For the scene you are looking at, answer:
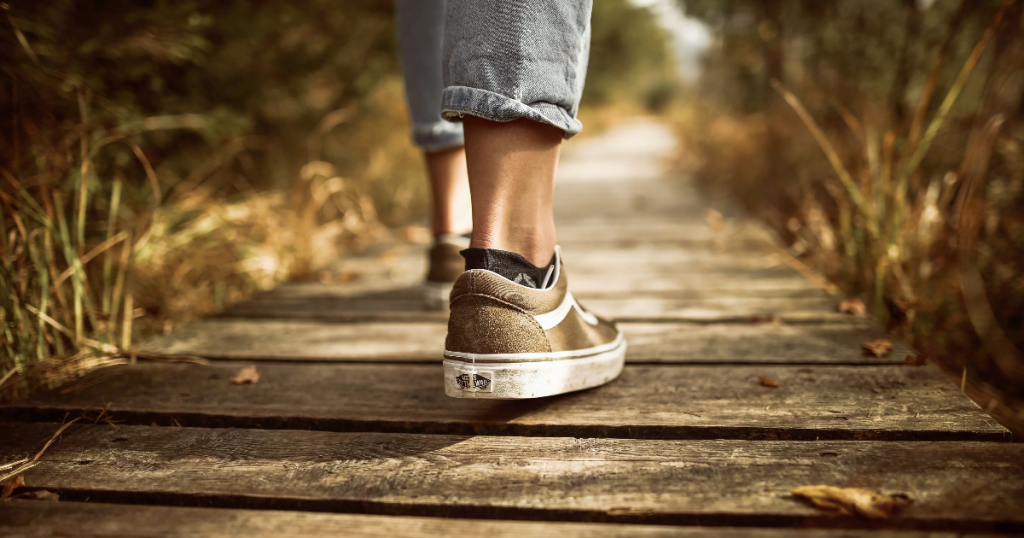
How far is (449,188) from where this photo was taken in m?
1.63

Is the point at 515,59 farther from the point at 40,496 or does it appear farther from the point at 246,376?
the point at 40,496

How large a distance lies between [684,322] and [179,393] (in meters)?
1.14

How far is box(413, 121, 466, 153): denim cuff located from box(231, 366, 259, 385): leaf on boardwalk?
28.9 inches

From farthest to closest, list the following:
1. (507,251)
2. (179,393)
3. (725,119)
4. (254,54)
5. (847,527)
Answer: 1. (725,119)
2. (254,54)
3. (179,393)
4. (507,251)
5. (847,527)

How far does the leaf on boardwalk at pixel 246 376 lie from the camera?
1.18 metres

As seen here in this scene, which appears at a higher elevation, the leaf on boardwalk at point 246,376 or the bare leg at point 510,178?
the bare leg at point 510,178

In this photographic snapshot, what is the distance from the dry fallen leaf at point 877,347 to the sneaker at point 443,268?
3.15ft

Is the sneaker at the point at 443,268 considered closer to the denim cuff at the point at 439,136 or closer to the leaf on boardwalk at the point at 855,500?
the denim cuff at the point at 439,136

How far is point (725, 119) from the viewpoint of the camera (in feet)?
19.5

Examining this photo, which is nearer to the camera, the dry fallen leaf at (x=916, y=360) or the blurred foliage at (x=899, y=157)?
the dry fallen leaf at (x=916, y=360)

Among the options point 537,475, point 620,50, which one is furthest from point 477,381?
point 620,50

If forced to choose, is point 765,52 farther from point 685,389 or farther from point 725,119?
point 685,389

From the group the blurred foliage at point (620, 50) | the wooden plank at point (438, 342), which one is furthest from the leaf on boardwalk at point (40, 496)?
the blurred foliage at point (620, 50)

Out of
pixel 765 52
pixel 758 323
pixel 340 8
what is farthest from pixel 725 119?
pixel 758 323
